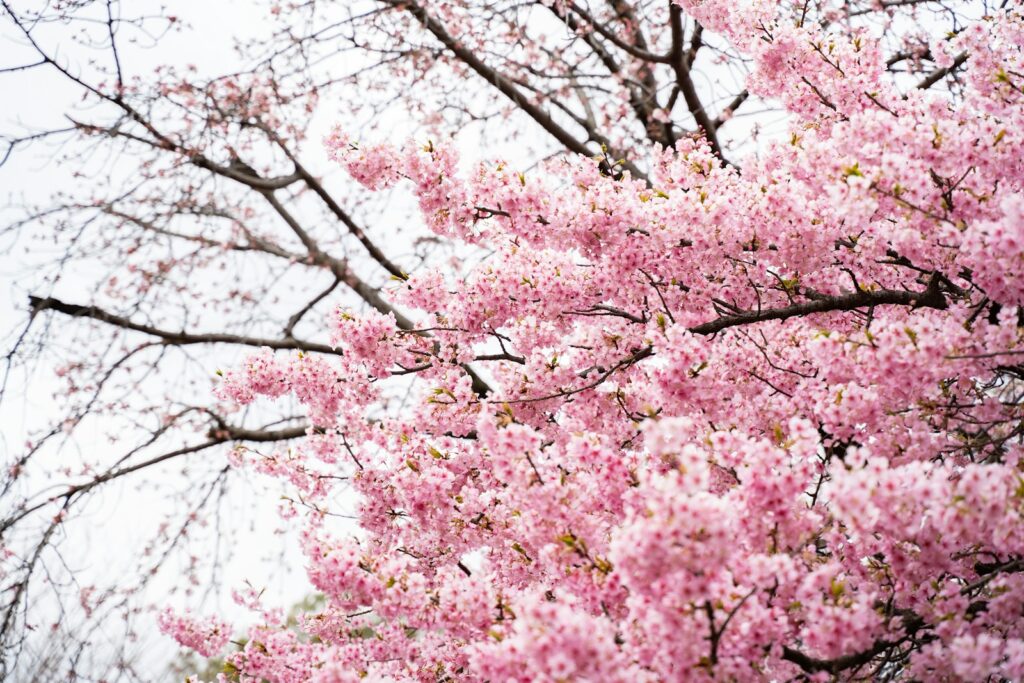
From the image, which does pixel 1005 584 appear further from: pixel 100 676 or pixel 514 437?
pixel 100 676

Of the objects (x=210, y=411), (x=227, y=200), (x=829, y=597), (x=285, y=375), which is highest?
(x=227, y=200)

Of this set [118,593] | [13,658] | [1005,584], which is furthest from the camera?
[118,593]

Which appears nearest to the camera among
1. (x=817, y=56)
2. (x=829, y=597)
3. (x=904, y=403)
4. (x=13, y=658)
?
(x=829, y=597)

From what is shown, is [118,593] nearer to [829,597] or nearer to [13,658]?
[13,658]

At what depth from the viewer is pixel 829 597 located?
2.37 meters

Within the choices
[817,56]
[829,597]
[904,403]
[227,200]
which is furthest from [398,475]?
[227,200]

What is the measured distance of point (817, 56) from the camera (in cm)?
395

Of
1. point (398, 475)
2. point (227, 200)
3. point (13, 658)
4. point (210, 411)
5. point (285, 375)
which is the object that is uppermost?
point (227, 200)

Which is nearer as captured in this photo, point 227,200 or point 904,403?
point 904,403

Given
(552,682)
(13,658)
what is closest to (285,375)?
(552,682)

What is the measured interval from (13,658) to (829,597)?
5.95 metres

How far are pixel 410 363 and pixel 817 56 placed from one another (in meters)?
2.58

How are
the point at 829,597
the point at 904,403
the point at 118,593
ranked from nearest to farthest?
the point at 829,597 → the point at 904,403 → the point at 118,593

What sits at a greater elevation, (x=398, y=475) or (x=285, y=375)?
(x=285, y=375)
